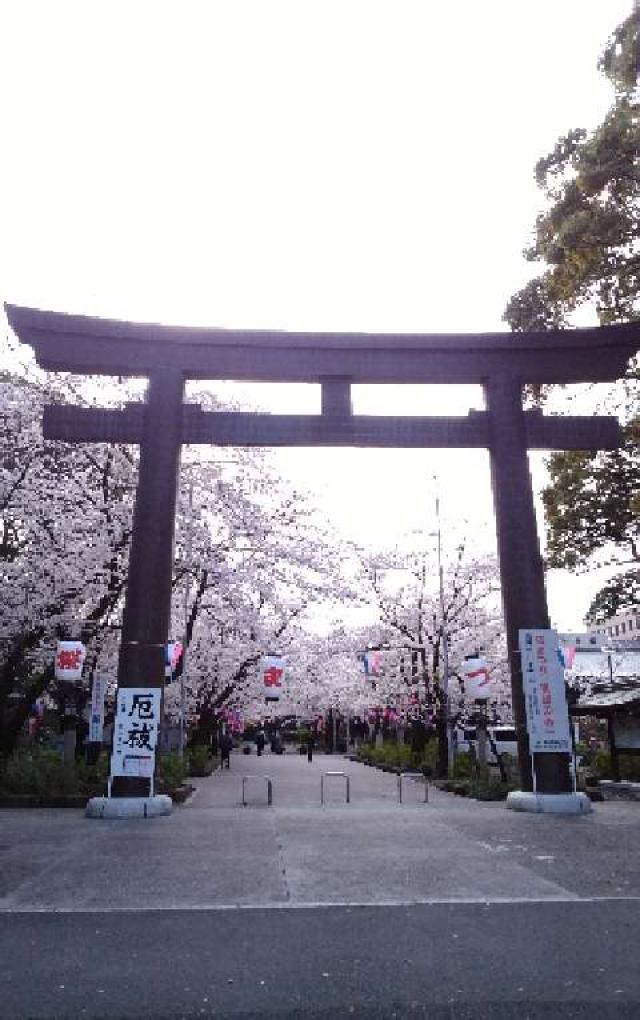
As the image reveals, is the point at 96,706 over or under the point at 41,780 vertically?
over

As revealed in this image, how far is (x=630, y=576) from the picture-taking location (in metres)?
15.6

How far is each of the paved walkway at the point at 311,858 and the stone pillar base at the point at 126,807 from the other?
0.29 m

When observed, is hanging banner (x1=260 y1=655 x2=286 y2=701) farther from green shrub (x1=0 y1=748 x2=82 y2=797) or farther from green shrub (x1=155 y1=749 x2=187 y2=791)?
green shrub (x1=0 y1=748 x2=82 y2=797)

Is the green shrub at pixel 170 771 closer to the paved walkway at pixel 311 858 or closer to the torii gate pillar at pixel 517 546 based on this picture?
the paved walkway at pixel 311 858

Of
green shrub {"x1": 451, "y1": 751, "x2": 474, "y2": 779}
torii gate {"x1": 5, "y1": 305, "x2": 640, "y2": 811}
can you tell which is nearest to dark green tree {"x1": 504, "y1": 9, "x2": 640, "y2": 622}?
torii gate {"x1": 5, "y1": 305, "x2": 640, "y2": 811}

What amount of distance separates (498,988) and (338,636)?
136 feet

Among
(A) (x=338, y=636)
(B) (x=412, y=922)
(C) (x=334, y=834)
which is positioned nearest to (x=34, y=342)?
(C) (x=334, y=834)

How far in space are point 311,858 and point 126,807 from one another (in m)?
4.36

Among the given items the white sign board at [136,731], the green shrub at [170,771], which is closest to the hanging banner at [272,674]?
the green shrub at [170,771]

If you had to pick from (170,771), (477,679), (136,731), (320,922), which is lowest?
(320,922)

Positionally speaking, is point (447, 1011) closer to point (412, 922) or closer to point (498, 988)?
point (498, 988)

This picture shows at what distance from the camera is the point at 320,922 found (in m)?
5.32

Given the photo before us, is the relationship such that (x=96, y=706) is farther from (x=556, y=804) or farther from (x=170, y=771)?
(x=556, y=804)

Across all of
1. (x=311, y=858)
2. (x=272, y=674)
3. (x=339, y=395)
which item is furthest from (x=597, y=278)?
(x=272, y=674)
